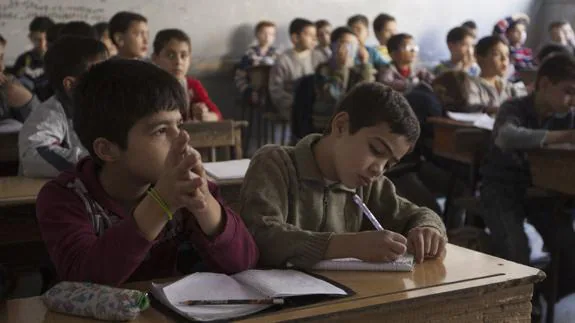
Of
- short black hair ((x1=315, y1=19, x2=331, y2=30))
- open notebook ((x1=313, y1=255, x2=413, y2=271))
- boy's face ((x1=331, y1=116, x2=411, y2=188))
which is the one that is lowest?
short black hair ((x1=315, y1=19, x2=331, y2=30))

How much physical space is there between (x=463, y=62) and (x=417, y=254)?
4587mm

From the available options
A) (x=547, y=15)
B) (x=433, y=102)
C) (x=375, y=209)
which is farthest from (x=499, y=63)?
(x=547, y=15)

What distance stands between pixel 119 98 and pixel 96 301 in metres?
0.42

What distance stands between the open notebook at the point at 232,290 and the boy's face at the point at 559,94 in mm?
1867

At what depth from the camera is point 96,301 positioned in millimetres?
1169

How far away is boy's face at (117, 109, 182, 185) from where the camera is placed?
142 centimetres

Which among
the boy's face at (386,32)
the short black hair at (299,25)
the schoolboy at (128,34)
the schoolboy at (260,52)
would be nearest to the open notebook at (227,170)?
the schoolboy at (128,34)

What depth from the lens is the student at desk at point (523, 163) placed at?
2.90 meters

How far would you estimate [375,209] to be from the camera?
179 cm

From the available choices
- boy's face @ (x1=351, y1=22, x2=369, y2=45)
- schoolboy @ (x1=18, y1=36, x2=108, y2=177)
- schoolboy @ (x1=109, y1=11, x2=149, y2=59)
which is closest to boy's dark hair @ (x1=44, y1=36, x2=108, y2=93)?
schoolboy @ (x1=18, y1=36, x2=108, y2=177)

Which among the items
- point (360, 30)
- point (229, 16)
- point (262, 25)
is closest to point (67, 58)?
point (262, 25)

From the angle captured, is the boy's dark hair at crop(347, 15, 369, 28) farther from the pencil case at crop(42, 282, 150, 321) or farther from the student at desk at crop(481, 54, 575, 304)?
the pencil case at crop(42, 282, 150, 321)

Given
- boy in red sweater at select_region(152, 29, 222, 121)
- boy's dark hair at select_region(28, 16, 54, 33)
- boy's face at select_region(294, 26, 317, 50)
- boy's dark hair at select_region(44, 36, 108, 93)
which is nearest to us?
boy's dark hair at select_region(44, 36, 108, 93)

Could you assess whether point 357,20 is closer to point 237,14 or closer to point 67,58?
point 237,14
